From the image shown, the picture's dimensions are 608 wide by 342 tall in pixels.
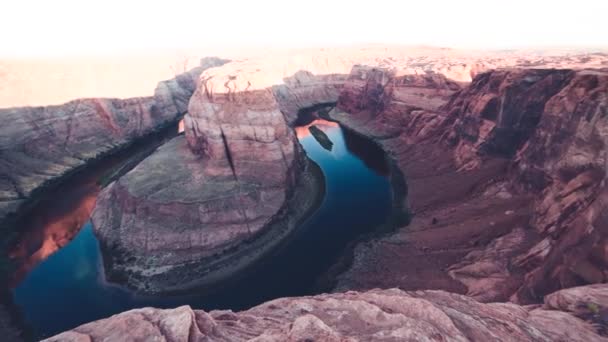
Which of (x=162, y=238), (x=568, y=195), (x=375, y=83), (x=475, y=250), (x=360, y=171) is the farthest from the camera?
(x=375, y=83)

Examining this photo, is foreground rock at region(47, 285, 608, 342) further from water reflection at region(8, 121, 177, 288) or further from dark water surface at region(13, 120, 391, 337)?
water reflection at region(8, 121, 177, 288)

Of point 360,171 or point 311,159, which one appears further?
point 311,159

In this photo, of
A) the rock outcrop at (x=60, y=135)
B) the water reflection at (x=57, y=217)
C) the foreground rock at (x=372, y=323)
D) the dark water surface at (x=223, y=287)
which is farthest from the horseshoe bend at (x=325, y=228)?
the rock outcrop at (x=60, y=135)

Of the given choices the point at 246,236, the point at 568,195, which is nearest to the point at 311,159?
the point at 246,236

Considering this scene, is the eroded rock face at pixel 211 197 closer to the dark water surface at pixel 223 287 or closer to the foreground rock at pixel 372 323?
the dark water surface at pixel 223 287

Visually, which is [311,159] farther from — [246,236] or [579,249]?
[579,249]

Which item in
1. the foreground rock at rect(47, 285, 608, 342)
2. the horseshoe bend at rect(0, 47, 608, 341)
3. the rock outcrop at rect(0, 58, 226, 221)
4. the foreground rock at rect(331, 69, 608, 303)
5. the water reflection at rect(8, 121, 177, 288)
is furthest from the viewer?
the rock outcrop at rect(0, 58, 226, 221)

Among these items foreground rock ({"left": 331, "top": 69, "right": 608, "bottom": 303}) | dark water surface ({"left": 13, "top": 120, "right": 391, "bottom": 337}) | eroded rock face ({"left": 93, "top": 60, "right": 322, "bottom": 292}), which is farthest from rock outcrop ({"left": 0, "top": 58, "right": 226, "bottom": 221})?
foreground rock ({"left": 331, "top": 69, "right": 608, "bottom": 303})
